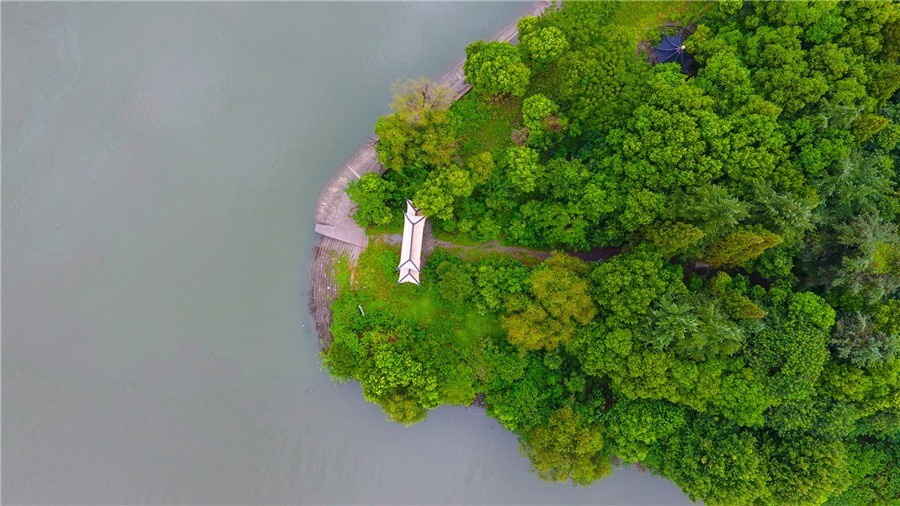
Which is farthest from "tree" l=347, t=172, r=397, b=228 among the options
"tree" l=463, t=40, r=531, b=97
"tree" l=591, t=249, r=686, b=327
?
"tree" l=591, t=249, r=686, b=327

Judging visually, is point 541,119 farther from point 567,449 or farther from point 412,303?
point 567,449

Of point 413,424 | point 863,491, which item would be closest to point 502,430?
point 413,424

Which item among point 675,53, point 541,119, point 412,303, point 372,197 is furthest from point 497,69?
point 412,303

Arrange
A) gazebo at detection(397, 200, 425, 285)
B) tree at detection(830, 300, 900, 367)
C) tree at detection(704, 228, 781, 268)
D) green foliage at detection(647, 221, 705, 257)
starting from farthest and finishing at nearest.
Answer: gazebo at detection(397, 200, 425, 285) < green foliage at detection(647, 221, 705, 257) < tree at detection(830, 300, 900, 367) < tree at detection(704, 228, 781, 268)

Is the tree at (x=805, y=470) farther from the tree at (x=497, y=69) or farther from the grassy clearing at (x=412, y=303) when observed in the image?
the tree at (x=497, y=69)

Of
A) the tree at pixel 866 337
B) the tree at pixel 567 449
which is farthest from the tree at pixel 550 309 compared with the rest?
the tree at pixel 866 337

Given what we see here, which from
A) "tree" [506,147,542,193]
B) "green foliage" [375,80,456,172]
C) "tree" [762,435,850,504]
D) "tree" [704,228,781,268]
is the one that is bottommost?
"tree" [762,435,850,504]

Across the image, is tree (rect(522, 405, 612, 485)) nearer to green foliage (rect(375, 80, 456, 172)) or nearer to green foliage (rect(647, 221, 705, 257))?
green foliage (rect(647, 221, 705, 257))
